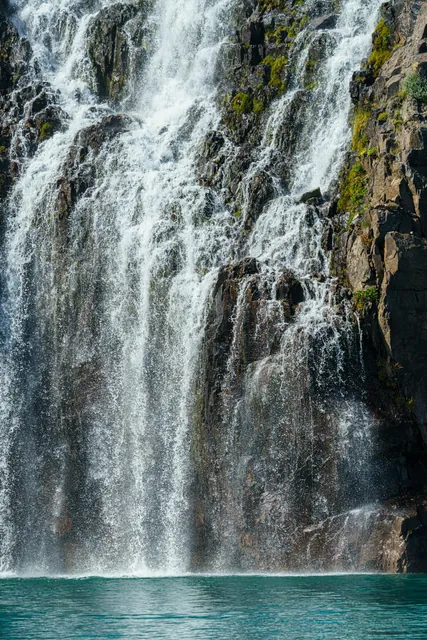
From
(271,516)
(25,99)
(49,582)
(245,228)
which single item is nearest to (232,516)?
(271,516)

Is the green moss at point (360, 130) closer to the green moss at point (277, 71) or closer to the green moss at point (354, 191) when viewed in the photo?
the green moss at point (354, 191)

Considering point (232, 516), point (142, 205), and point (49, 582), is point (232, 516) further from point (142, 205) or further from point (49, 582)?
point (142, 205)

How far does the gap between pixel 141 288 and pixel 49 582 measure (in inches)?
607

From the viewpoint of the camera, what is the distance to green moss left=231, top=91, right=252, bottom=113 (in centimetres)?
5325

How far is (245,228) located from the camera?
45844 mm

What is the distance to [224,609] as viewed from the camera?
24.9 meters

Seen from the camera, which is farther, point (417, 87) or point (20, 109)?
point (20, 109)

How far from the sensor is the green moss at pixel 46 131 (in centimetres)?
5531

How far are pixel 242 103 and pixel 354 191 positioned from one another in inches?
485

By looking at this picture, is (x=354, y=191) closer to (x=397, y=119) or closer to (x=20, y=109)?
(x=397, y=119)

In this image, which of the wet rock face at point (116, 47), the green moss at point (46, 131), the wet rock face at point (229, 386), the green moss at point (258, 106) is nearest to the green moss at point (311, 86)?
the green moss at point (258, 106)

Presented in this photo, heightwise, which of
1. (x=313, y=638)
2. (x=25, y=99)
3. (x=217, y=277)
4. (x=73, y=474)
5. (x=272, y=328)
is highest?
(x=25, y=99)

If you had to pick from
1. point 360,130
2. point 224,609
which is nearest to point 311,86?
point 360,130

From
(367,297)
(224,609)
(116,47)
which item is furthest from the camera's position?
(116,47)
